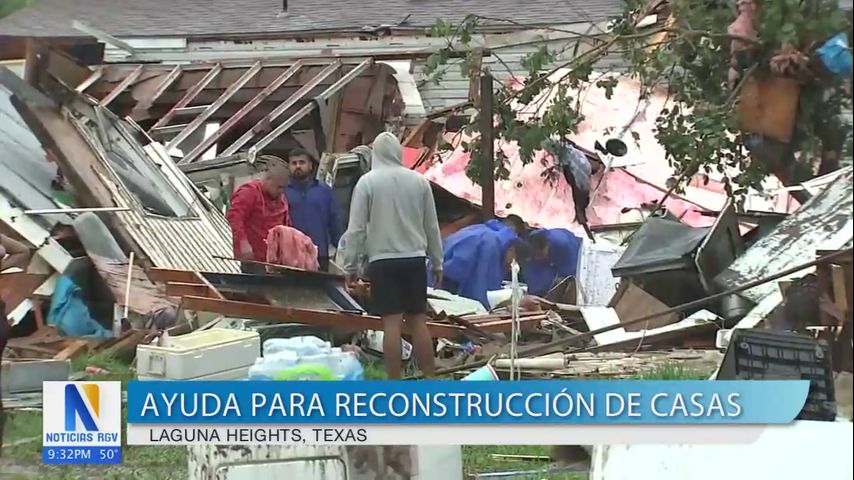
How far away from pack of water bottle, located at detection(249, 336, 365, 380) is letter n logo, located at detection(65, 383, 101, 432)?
50cm

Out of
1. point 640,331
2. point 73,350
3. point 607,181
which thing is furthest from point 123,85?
point 640,331

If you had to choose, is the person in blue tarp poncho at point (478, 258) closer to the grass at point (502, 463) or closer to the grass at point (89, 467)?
the grass at point (502, 463)

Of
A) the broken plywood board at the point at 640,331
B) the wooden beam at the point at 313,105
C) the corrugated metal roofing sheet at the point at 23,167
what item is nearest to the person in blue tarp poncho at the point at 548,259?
the broken plywood board at the point at 640,331

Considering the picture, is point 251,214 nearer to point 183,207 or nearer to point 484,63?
point 183,207

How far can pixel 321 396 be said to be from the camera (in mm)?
3104

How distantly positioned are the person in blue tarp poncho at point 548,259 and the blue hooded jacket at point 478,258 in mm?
76

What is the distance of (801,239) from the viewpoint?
3117 mm

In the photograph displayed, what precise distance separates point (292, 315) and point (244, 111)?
27.8 inches

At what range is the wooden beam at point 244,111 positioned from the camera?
3.44 metres

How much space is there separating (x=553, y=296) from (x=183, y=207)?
1.33 metres

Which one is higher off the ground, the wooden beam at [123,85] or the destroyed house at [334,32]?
the destroyed house at [334,32]

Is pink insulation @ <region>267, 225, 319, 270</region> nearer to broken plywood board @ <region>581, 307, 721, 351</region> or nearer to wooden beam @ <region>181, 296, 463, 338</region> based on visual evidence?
wooden beam @ <region>181, 296, 463, 338</region>

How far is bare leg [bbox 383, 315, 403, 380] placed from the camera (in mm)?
3180

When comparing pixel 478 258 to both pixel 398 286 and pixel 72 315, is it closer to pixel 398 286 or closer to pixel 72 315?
pixel 398 286
